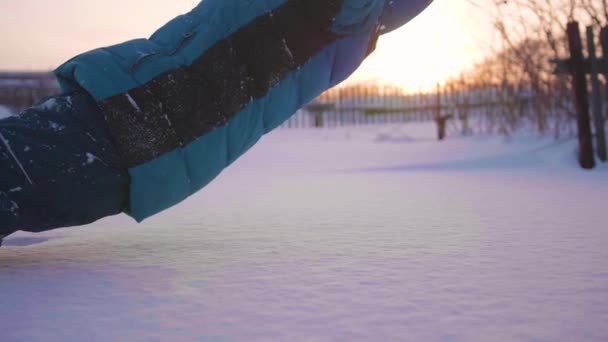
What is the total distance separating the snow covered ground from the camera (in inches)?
31.3

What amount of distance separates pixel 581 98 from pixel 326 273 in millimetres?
3640

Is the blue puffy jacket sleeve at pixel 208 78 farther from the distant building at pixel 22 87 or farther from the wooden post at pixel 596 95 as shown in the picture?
the distant building at pixel 22 87

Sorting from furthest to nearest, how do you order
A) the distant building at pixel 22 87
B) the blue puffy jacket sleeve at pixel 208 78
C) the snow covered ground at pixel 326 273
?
1. the distant building at pixel 22 87
2. the blue puffy jacket sleeve at pixel 208 78
3. the snow covered ground at pixel 326 273

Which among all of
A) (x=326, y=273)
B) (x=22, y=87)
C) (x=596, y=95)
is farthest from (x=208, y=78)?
(x=22, y=87)

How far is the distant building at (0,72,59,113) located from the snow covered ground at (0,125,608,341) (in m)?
5.13

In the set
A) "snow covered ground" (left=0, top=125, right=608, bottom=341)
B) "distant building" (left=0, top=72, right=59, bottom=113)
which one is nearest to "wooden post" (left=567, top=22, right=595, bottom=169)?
"snow covered ground" (left=0, top=125, right=608, bottom=341)

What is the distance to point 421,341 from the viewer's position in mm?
728

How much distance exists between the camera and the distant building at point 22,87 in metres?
6.32

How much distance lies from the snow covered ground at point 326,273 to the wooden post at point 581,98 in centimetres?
169

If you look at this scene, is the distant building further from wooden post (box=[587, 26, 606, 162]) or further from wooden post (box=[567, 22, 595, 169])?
wooden post (box=[587, 26, 606, 162])

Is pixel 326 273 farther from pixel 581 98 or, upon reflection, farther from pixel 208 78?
pixel 581 98

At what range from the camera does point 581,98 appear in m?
3.91

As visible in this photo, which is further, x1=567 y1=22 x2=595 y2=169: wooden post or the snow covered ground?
x1=567 y1=22 x2=595 y2=169: wooden post

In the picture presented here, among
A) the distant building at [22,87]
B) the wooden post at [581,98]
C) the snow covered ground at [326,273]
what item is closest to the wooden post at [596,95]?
the wooden post at [581,98]
